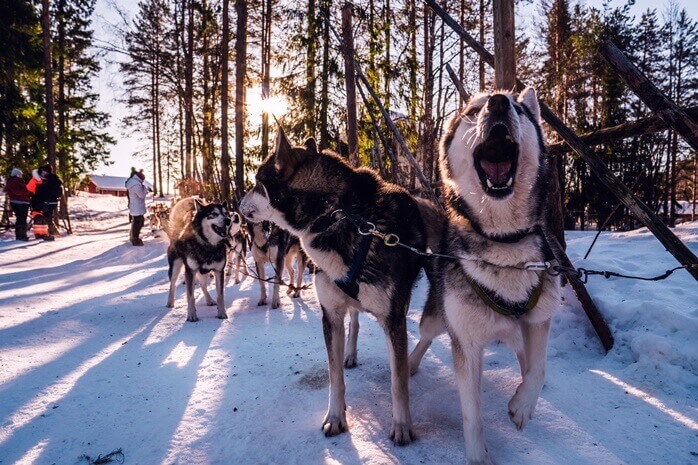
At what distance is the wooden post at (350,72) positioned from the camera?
6645 mm

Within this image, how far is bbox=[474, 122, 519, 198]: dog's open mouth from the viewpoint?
1.85 m

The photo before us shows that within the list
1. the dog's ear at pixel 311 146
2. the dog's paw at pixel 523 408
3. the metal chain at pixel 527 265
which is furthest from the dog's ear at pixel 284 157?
the dog's paw at pixel 523 408

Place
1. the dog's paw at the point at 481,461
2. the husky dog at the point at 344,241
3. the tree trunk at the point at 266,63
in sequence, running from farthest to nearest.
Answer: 1. the tree trunk at the point at 266,63
2. the husky dog at the point at 344,241
3. the dog's paw at the point at 481,461

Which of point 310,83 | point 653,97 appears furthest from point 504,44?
point 310,83

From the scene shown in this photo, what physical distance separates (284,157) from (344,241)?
0.72 metres

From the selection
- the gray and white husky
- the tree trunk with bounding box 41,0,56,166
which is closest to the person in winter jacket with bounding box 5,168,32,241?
the tree trunk with bounding box 41,0,56,166

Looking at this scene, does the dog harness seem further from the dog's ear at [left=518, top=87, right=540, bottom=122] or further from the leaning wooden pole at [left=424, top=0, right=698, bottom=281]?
the leaning wooden pole at [left=424, top=0, right=698, bottom=281]

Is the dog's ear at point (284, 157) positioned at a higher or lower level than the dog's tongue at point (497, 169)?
higher

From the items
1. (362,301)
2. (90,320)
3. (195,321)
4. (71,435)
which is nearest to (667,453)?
(362,301)

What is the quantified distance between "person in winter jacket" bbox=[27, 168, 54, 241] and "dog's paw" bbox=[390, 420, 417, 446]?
15.2 meters

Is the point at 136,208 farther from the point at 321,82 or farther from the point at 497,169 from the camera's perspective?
the point at 497,169

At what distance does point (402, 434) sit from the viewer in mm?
2123

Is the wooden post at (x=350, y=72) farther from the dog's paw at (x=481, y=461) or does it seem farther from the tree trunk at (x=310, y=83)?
the dog's paw at (x=481, y=461)

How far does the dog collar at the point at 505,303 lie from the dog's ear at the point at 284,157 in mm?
1392
